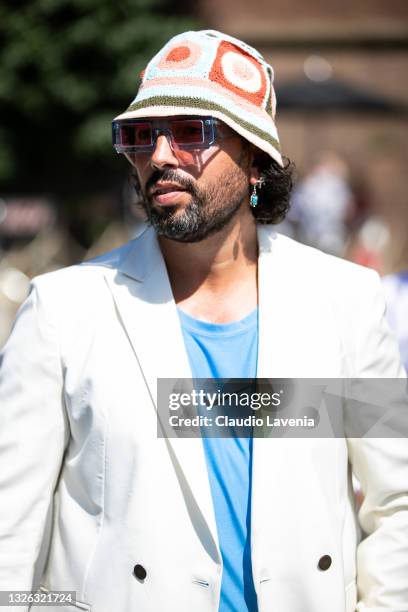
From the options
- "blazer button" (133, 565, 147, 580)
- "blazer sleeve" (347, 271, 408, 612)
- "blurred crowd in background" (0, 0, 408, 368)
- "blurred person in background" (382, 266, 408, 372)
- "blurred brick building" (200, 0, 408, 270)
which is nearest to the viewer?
"blazer button" (133, 565, 147, 580)

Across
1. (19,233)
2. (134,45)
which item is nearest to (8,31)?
(134,45)

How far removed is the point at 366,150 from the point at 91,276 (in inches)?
A: 566

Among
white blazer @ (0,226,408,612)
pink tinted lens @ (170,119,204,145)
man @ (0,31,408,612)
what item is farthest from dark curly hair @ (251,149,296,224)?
white blazer @ (0,226,408,612)

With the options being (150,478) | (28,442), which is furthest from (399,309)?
(28,442)

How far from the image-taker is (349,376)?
2646mm

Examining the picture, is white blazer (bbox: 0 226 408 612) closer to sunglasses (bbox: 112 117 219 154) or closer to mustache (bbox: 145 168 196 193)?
mustache (bbox: 145 168 196 193)

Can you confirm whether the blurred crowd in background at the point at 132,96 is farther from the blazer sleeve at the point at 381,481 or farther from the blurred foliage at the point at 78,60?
the blazer sleeve at the point at 381,481

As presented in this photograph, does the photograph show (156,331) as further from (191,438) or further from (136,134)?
(136,134)

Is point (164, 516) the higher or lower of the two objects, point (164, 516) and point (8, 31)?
the lower

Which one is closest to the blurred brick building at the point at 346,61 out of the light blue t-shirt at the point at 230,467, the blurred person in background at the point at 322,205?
the blurred person in background at the point at 322,205

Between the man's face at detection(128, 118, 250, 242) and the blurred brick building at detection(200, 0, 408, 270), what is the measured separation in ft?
45.4

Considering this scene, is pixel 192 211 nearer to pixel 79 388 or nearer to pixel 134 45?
pixel 79 388

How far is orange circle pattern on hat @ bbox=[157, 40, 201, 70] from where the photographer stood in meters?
2.66

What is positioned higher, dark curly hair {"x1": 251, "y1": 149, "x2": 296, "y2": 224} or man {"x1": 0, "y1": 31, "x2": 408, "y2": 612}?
dark curly hair {"x1": 251, "y1": 149, "x2": 296, "y2": 224}
